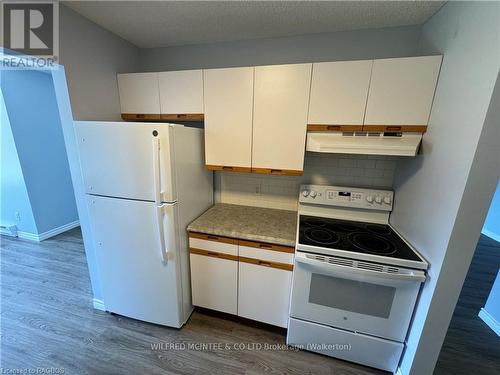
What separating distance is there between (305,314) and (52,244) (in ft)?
12.4

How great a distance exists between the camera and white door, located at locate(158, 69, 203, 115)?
70.2 inches

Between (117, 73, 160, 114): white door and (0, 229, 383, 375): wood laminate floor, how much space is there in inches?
78.9

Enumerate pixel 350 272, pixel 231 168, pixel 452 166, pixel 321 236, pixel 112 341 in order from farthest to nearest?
pixel 231 168
pixel 112 341
pixel 321 236
pixel 350 272
pixel 452 166

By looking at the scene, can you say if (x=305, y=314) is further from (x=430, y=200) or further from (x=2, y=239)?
(x=2, y=239)

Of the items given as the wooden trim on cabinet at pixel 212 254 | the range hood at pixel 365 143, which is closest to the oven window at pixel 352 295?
the wooden trim on cabinet at pixel 212 254

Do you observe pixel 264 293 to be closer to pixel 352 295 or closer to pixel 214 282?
pixel 214 282

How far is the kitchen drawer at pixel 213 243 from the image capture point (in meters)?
1.71

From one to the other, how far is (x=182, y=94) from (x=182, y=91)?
2 cm

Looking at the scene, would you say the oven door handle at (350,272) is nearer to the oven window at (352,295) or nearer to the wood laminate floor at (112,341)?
the oven window at (352,295)

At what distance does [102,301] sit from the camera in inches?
79.3

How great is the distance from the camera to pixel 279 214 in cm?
209

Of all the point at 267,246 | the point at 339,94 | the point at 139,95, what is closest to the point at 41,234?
the point at 139,95

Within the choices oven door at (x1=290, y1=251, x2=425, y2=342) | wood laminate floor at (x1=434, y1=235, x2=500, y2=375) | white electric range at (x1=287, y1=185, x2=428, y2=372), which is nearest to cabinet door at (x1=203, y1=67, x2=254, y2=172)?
white electric range at (x1=287, y1=185, x2=428, y2=372)

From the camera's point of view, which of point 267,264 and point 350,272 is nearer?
point 350,272
